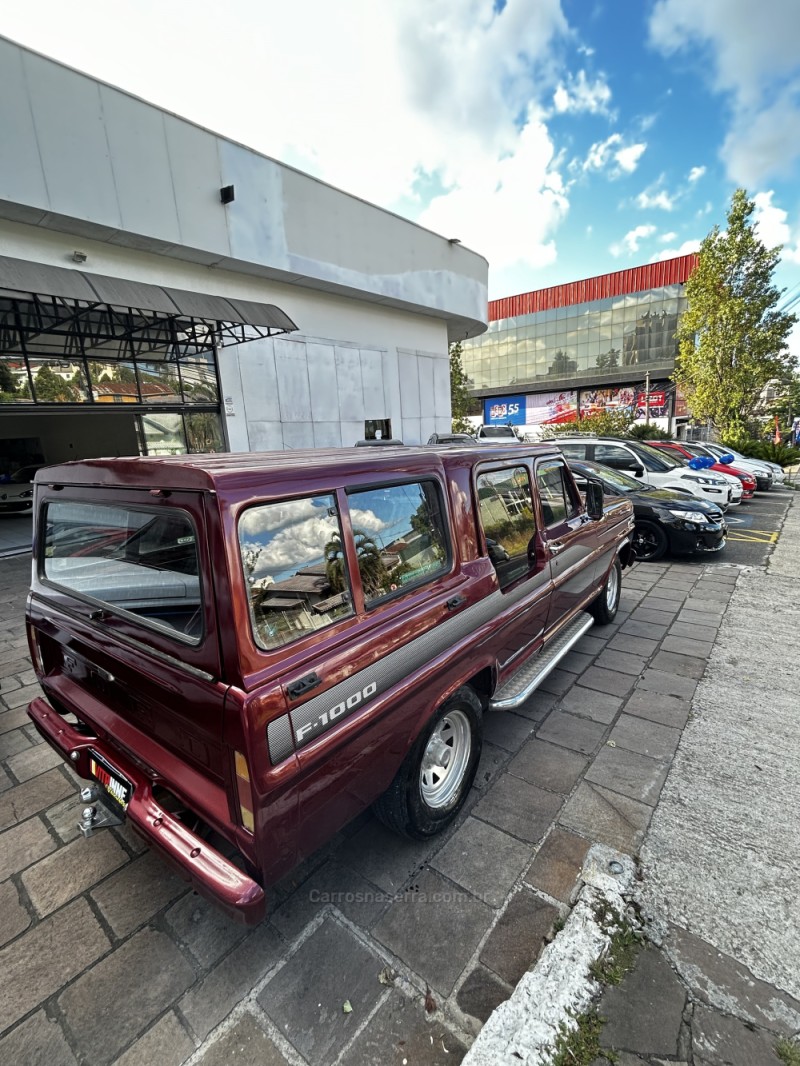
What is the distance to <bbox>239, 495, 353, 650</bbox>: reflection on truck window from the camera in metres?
1.57

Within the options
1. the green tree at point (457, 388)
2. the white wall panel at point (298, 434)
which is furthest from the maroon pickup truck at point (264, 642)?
the green tree at point (457, 388)

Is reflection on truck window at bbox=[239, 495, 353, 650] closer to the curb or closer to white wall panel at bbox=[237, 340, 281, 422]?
the curb

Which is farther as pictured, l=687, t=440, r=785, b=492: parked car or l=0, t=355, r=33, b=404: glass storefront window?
l=687, t=440, r=785, b=492: parked car

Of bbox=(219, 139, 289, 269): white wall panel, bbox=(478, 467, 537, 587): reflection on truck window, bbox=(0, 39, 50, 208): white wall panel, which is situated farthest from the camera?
bbox=(219, 139, 289, 269): white wall panel

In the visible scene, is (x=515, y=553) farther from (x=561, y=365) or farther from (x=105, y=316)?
(x=561, y=365)

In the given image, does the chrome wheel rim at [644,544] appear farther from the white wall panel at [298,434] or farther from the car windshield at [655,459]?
the white wall panel at [298,434]

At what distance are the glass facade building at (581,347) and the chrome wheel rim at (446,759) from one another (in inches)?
1564

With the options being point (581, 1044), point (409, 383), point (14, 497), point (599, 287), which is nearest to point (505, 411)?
point (599, 287)

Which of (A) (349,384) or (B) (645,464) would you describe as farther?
(A) (349,384)

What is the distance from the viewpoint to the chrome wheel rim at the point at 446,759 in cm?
242

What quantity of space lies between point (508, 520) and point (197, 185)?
9.82 m

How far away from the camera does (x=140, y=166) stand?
804cm

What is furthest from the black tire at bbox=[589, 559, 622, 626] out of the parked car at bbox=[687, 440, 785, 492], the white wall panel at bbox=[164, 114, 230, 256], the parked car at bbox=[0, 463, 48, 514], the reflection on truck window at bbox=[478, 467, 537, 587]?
the parked car at bbox=[0, 463, 48, 514]

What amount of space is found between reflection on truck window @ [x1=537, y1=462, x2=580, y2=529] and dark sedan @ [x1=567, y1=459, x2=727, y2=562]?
298 cm
